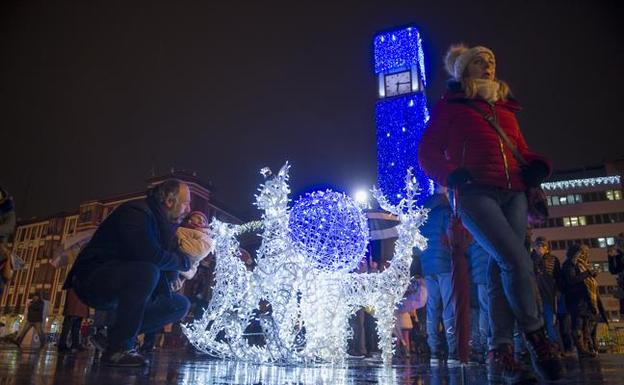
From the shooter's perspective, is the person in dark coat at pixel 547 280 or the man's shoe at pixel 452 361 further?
the person in dark coat at pixel 547 280

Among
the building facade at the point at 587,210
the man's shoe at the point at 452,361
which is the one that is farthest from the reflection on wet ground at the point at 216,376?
the building facade at the point at 587,210

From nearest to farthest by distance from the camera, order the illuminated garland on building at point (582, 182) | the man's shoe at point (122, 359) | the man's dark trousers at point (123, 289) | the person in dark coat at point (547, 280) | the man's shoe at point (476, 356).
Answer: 1. the man's shoe at point (122, 359)
2. the man's dark trousers at point (123, 289)
3. the man's shoe at point (476, 356)
4. the person in dark coat at point (547, 280)
5. the illuminated garland on building at point (582, 182)

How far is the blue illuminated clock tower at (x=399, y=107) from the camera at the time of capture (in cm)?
2102

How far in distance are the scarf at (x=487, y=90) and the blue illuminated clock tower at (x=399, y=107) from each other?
17397 mm

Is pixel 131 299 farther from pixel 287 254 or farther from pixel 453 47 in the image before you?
pixel 453 47

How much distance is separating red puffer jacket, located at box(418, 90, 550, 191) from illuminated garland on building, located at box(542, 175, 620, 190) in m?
60.1

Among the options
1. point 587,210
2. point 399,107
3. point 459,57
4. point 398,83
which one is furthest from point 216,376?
point 587,210

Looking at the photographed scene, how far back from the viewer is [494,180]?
2518mm

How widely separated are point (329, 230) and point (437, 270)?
1372mm

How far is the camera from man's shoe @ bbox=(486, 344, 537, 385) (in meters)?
2.05

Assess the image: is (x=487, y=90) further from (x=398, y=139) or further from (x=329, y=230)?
(x=398, y=139)

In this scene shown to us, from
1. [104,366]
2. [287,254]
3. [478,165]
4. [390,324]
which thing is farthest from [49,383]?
[390,324]

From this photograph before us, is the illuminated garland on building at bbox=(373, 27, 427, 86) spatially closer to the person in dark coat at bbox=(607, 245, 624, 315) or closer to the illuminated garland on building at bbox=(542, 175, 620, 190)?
the person in dark coat at bbox=(607, 245, 624, 315)

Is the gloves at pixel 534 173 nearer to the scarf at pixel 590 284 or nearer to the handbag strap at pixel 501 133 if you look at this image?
the handbag strap at pixel 501 133
